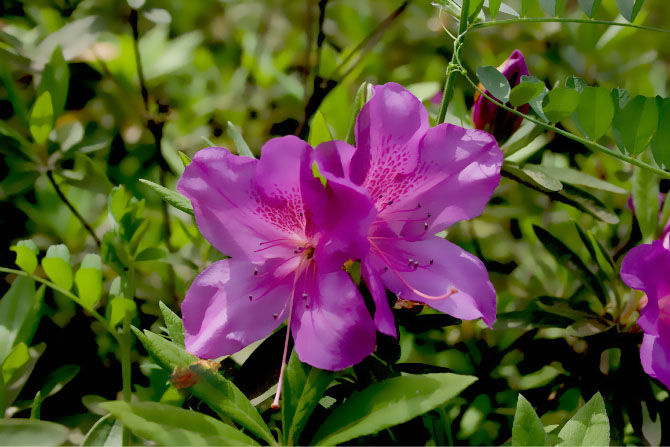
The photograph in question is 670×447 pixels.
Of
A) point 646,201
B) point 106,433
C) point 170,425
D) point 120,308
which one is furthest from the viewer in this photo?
point 646,201

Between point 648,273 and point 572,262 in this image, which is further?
point 572,262

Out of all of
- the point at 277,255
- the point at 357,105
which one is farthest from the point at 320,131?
the point at 277,255

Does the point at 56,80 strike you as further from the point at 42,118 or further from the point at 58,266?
the point at 58,266

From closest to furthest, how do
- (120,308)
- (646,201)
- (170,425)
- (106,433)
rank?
(170,425)
(106,433)
(120,308)
(646,201)

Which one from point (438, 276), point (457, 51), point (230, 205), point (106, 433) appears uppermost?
point (457, 51)

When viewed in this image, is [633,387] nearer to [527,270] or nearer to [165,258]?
[527,270]

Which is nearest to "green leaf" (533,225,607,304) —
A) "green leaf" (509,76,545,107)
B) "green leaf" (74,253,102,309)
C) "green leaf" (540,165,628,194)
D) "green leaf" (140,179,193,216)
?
"green leaf" (540,165,628,194)

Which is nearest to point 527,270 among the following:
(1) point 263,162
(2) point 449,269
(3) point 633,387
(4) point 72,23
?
(3) point 633,387

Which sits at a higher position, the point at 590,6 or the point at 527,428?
the point at 590,6
